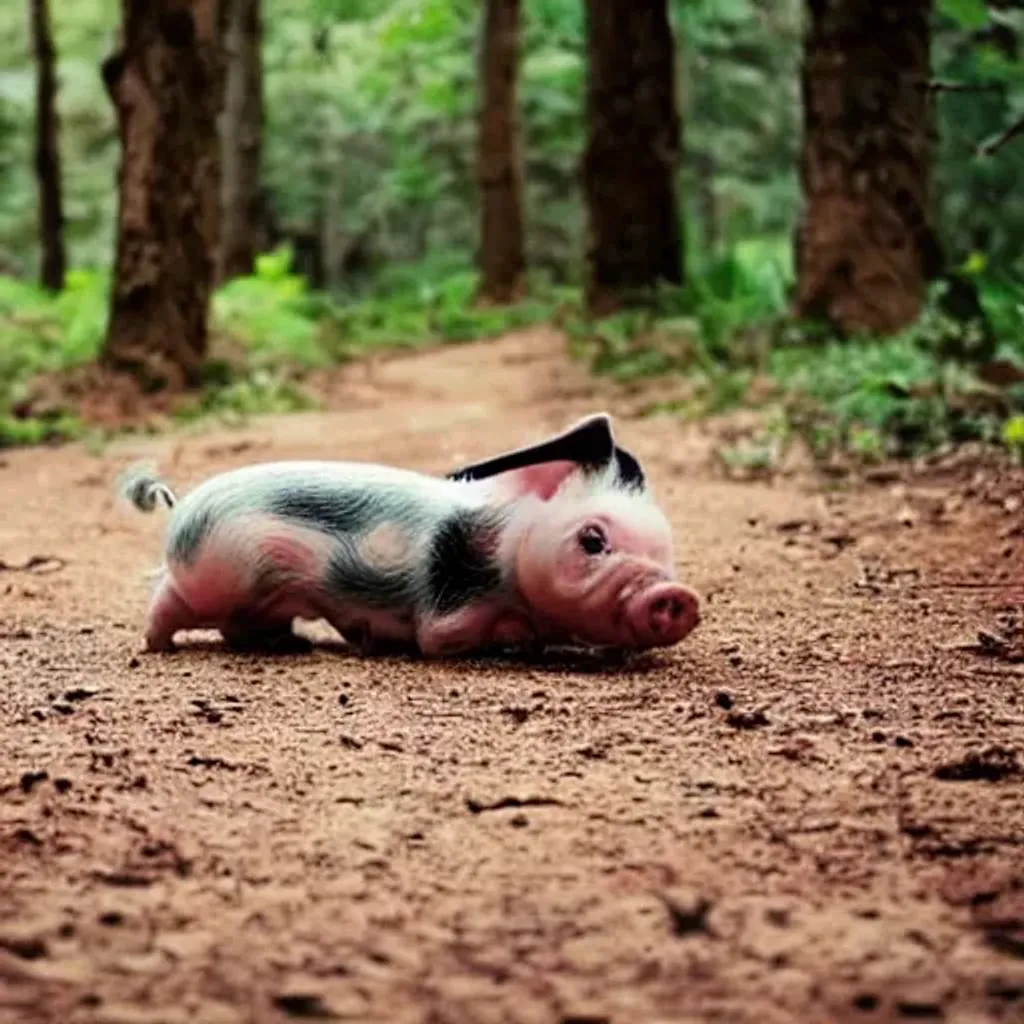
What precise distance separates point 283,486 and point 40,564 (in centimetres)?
210

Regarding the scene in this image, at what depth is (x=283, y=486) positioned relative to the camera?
3.96 m

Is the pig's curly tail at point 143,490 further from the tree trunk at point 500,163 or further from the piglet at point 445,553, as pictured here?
the tree trunk at point 500,163

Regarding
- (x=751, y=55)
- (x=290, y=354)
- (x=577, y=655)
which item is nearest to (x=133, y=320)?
(x=290, y=354)

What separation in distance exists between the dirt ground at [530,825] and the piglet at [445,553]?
11 cm

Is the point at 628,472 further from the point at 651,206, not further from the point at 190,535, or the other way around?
the point at 651,206

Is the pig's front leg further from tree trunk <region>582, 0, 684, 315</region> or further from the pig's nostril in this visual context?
tree trunk <region>582, 0, 684, 315</region>

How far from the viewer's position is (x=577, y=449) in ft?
12.6

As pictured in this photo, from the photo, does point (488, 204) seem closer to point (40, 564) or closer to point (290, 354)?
point (290, 354)

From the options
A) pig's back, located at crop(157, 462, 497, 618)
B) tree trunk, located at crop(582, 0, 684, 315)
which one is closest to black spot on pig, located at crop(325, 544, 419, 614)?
pig's back, located at crop(157, 462, 497, 618)

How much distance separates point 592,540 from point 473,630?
0.33 metres

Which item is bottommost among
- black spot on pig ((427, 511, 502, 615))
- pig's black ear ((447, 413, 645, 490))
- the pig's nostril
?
the pig's nostril

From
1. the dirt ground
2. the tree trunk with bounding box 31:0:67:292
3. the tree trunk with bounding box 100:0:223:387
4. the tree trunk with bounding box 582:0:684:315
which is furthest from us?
the tree trunk with bounding box 31:0:67:292

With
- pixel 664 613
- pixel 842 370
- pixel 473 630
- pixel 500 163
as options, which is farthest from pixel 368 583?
pixel 500 163

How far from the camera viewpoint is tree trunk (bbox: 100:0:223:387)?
1054 centimetres
